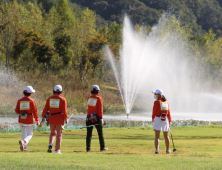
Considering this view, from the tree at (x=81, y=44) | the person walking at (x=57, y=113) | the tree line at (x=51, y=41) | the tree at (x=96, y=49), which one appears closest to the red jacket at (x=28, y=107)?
the person walking at (x=57, y=113)

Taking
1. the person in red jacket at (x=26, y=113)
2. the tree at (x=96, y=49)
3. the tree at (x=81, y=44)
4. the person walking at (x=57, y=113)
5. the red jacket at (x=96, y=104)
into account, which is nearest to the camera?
the person walking at (x=57, y=113)

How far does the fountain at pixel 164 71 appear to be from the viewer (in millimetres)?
54344

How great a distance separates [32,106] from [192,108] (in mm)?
53777

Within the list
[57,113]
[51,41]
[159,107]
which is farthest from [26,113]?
[51,41]

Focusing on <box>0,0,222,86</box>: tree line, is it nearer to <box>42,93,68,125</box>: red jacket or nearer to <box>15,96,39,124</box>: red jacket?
<box>15,96,39,124</box>: red jacket

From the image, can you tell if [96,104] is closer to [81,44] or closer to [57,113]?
[57,113]

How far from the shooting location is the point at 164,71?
71688 millimetres

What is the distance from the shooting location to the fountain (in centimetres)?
5434

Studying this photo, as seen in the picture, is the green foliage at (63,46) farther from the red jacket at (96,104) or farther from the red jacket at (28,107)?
the red jacket at (28,107)

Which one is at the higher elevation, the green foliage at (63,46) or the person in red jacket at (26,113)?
the green foliage at (63,46)

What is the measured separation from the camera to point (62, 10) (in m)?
91.2

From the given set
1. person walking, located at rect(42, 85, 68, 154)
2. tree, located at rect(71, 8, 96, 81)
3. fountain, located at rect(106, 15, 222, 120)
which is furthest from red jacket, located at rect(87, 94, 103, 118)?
tree, located at rect(71, 8, 96, 81)

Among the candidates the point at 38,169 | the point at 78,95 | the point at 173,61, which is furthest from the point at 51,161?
the point at 173,61

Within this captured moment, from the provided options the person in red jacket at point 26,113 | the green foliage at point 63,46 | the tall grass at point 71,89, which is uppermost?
the green foliage at point 63,46
